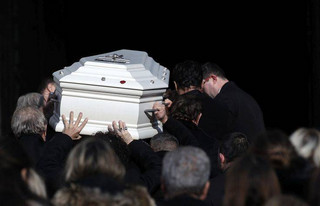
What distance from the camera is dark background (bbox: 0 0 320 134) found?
8617 mm

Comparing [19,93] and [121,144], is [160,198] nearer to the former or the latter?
[121,144]

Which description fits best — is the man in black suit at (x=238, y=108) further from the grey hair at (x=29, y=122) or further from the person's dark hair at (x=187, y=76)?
the grey hair at (x=29, y=122)

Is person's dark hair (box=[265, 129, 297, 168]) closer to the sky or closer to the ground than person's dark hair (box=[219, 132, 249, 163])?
closer to the sky

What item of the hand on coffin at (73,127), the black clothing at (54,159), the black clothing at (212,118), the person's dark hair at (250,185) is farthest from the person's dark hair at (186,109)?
the person's dark hair at (250,185)

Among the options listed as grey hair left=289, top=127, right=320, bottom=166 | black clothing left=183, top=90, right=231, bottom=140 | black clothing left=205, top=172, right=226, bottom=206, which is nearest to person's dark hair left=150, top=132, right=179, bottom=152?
black clothing left=205, top=172, right=226, bottom=206

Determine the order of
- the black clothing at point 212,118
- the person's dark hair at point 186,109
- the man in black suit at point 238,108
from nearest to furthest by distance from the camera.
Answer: the person's dark hair at point 186,109 < the black clothing at point 212,118 < the man in black suit at point 238,108

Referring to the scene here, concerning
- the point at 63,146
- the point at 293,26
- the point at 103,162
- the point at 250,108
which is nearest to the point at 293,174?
the point at 103,162

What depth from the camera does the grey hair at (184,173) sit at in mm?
4164

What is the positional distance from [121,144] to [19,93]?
3.94 metres

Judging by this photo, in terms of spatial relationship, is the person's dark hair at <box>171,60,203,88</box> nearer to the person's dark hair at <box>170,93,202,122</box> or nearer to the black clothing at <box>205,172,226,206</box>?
the person's dark hair at <box>170,93,202,122</box>

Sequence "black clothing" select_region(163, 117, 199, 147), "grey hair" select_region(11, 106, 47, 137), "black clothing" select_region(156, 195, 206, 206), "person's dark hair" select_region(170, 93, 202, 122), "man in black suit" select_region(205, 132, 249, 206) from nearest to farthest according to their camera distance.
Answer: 1. "black clothing" select_region(156, 195, 206, 206)
2. "man in black suit" select_region(205, 132, 249, 206)
3. "grey hair" select_region(11, 106, 47, 137)
4. "black clothing" select_region(163, 117, 199, 147)
5. "person's dark hair" select_region(170, 93, 202, 122)

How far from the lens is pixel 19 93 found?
8922mm

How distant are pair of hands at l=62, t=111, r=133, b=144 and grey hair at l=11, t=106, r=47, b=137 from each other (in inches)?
Result: 5.9

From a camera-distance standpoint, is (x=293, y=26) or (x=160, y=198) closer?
(x=160, y=198)
